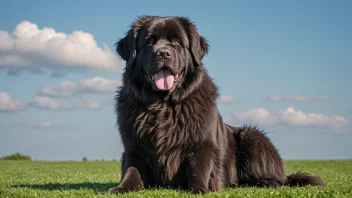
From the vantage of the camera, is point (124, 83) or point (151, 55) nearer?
point (151, 55)

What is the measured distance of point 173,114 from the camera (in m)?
6.04

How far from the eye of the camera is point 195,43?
6078 mm

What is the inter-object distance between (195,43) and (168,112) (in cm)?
98

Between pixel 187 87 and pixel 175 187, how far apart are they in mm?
1306

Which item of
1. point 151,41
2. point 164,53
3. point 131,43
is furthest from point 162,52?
point 131,43

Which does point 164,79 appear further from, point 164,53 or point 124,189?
point 124,189

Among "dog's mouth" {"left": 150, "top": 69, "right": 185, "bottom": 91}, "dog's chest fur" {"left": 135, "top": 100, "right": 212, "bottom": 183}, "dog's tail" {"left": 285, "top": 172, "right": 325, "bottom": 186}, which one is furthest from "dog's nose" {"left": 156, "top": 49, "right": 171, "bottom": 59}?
"dog's tail" {"left": 285, "top": 172, "right": 325, "bottom": 186}

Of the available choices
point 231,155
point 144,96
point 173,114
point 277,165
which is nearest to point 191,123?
point 173,114

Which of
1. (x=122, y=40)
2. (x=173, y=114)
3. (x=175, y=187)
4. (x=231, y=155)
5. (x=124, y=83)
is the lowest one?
(x=175, y=187)

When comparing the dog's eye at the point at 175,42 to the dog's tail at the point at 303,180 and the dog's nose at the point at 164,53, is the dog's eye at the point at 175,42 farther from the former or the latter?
the dog's tail at the point at 303,180

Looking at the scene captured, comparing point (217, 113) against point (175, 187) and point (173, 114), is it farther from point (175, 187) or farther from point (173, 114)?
point (175, 187)

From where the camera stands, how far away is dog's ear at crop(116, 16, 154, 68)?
5941 millimetres

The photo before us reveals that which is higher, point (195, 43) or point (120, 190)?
point (195, 43)

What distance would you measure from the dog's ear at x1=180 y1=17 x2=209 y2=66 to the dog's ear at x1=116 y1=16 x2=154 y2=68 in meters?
0.49
